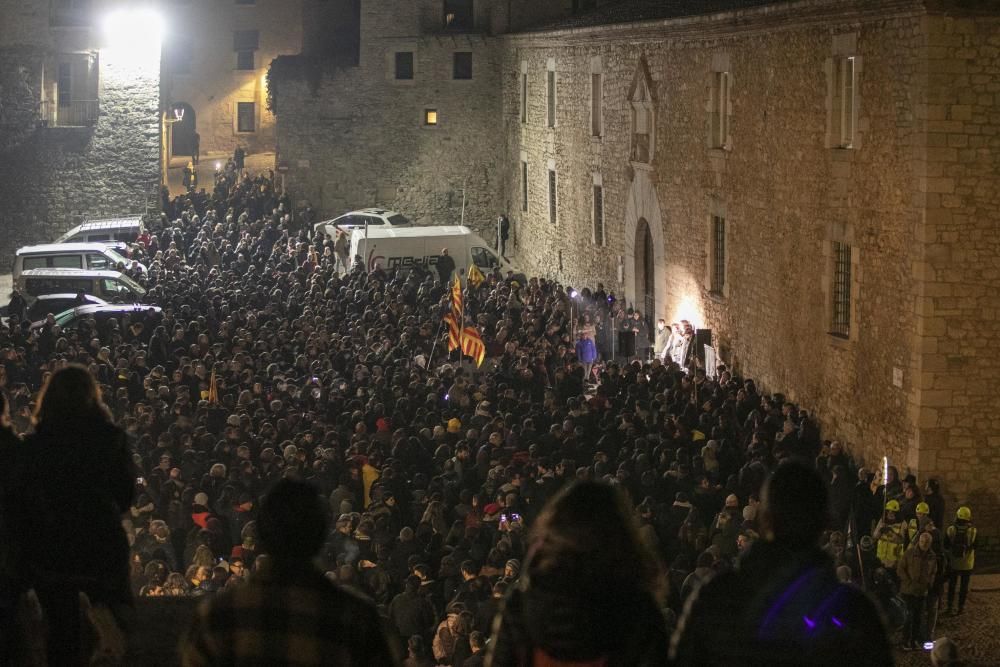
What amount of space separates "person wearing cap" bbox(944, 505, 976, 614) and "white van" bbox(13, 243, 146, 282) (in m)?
19.0

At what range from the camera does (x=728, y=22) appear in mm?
22500

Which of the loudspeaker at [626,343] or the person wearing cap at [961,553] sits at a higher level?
the loudspeaker at [626,343]

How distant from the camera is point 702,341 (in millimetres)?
23797

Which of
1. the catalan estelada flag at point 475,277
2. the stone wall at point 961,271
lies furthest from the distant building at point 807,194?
the catalan estelada flag at point 475,277

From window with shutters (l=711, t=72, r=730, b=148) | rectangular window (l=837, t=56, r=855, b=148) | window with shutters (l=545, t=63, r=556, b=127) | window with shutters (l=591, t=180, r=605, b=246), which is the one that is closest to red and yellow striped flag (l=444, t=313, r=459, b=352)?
window with shutters (l=711, t=72, r=730, b=148)

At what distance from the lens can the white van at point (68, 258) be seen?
97.6 feet

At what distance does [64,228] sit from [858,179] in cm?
2694

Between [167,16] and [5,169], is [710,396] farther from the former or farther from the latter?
[167,16]

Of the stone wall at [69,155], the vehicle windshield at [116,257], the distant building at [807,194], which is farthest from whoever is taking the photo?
the stone wall at [69,155]

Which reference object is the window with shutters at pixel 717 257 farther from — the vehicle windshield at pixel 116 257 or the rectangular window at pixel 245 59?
the rectangular window at pixel 245 59

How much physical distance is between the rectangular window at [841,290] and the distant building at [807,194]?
26 mm

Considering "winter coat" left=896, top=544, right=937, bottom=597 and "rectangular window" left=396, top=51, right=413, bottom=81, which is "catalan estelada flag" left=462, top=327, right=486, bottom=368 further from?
"rectangular window" left=396, top=51, right=413, bottom=81

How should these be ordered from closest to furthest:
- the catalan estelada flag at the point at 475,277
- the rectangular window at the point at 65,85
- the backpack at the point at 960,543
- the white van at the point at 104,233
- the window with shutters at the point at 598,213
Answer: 1. the backpack at the point at 960,543
2. the catalan estelada flag at the point at 475,277
3. the window with shutters at the point at 598,213
4. the white van at the point at 104,233
5. the rectangular window at the point at 65,85

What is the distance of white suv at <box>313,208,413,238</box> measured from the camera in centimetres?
3869
